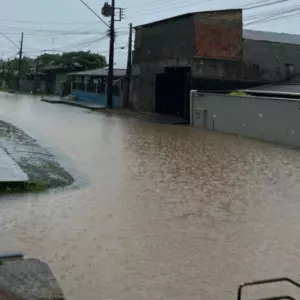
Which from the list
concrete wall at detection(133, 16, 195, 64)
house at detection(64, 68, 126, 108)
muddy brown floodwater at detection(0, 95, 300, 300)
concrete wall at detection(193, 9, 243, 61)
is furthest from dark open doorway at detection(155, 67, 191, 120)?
muddy brown floodwater at detection(0, 95, 300, 300)


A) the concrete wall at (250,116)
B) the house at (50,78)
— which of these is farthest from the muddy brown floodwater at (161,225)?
the house at (50,78)

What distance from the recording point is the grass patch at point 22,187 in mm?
9540

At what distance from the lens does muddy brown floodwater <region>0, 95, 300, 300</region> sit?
5703 mm

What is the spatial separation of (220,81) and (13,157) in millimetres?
19725

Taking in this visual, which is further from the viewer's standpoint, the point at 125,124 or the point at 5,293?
the point at 125,124

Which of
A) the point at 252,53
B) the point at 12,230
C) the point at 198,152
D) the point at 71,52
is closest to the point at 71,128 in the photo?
the point at 198,152

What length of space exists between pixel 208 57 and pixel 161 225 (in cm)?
2322

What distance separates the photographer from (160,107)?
35.6 meters

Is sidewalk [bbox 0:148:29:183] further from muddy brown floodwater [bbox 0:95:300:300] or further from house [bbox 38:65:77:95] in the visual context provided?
house [bbox 38:65:77:95]

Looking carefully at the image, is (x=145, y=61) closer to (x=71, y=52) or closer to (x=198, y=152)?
(x=198, y=152)

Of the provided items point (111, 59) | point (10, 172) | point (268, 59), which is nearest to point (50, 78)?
point (111, 59)

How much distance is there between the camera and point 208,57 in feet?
98.6

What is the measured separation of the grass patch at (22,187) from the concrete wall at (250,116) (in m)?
12.2

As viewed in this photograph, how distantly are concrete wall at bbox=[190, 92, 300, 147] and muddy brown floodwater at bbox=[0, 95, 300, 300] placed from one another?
507 centimetres
